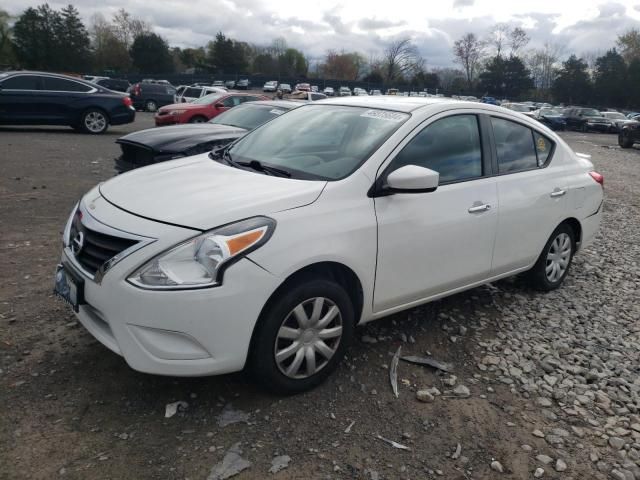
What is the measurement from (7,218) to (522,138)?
221 inches

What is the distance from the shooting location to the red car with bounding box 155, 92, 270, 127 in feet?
43.7

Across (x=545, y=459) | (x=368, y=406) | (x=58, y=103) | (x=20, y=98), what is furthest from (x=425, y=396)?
(x=20, y=98)

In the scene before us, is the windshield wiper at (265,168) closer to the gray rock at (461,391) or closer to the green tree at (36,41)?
the gray rock at (461,391)

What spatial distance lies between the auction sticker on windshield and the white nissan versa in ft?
0.07

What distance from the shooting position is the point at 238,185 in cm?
306

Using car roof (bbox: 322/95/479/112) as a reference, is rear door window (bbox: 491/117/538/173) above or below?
below

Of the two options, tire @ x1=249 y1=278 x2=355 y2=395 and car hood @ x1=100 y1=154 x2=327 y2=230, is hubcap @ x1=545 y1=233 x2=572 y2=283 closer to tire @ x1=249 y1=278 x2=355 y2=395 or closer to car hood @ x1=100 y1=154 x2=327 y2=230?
tire @ x1=249 y1=278 x2=355 y2=395

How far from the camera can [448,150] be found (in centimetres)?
366

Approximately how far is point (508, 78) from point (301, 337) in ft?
262

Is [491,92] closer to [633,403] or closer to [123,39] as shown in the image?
[123,39]

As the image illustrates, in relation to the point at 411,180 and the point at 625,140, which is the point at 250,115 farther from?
the point at 625,140

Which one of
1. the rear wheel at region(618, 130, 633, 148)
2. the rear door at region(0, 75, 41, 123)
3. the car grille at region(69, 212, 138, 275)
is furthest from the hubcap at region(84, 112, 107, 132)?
the rear wheel at region(618, 130, 633, 148)

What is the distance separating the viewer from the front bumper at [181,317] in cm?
247

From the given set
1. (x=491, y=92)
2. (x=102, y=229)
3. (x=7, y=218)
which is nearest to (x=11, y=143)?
(x=7, y=218)
